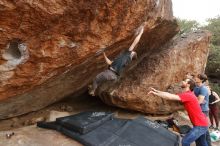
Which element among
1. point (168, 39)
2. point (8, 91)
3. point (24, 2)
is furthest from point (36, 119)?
point (168, 39)

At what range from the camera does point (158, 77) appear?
32.5 ft

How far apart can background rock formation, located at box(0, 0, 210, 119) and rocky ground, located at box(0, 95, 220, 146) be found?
296mm

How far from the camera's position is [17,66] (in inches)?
237

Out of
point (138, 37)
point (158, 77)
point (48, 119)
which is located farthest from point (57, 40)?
point (158, 77)

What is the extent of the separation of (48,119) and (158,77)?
12.2ft

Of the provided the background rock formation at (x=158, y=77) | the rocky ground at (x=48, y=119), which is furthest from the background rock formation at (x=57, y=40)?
the background rock formation at (x=158, y=77)

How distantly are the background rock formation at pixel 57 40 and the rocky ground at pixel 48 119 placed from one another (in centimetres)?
30

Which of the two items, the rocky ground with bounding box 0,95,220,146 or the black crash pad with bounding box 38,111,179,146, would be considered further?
the rocky ground with bounding box 0,95,220,146

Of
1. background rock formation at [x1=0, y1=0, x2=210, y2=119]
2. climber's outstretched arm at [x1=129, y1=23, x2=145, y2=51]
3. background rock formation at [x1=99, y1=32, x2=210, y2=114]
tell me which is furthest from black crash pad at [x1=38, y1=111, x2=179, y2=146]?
background rock formation at [x1=99, y1=32, x2=210, y2=114]

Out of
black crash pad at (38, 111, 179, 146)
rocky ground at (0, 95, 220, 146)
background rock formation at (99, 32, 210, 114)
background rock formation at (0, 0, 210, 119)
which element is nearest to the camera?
background rock formation at (0, 0, 210, 119)

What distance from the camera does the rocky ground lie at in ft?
20.7

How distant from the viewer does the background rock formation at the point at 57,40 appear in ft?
17.6

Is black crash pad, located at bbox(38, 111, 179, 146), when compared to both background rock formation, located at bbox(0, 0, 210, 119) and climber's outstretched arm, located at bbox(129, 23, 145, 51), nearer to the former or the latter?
background rock formation, located at bbox(0, 0, 210, 119)

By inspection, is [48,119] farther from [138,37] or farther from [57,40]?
[138,37]
